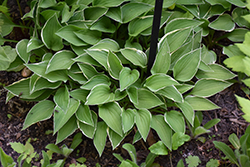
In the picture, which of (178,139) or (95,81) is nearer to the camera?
(178,139)

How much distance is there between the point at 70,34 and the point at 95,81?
0.53 metres

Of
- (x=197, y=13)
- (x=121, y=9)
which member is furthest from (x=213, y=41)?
(x=121, y=9)

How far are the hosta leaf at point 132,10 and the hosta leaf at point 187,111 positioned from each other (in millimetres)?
945

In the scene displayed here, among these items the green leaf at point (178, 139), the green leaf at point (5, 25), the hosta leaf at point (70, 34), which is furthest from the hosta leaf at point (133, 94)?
the green leaf at point (5, 25)

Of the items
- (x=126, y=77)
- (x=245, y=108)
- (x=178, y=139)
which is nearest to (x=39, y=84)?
(x=126, y=77)

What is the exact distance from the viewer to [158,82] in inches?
81.7

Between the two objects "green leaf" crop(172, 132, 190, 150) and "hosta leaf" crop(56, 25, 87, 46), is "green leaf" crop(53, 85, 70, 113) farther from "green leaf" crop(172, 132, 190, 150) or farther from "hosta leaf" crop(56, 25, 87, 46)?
"green leaf" crop(172, 132, 190, 150)

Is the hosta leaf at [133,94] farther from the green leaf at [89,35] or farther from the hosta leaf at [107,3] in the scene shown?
the hosta leaf at [107,3]

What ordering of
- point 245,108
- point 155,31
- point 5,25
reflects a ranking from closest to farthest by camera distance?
point 245,108 < point 155,31 < point 5,25

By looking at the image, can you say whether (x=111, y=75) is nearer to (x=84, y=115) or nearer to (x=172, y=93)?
(x=84, y=115)

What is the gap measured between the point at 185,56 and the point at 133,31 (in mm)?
557

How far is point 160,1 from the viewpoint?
1.67 meters

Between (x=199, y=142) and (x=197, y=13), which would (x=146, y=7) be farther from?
Result: (x=199, y=142)

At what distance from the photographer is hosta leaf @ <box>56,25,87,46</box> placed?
88.5 inches
